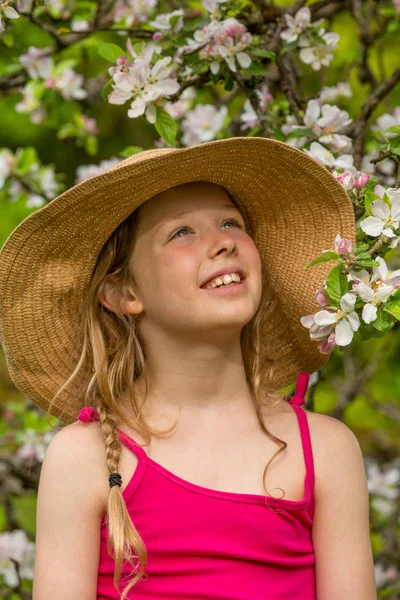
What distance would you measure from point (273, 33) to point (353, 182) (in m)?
0.71

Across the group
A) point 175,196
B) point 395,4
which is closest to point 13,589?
point 175,196

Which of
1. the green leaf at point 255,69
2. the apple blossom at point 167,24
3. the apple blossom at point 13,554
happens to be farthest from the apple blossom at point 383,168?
the apple blossom at point 13,554

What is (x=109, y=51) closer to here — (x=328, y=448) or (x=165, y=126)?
(x=165, y=126)

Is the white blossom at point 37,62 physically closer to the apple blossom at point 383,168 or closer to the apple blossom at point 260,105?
the apple blossom at point 260,105

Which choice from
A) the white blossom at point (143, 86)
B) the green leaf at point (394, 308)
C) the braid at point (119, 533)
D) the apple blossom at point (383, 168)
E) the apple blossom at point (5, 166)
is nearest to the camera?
the green leaf at point (394, 308)

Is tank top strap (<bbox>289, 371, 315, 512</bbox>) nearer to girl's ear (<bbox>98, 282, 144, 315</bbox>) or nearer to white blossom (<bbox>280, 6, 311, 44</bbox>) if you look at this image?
girl's ear (<bbox>98, 282, 144, 315</bbox>)

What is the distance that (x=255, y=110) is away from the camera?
107 inches

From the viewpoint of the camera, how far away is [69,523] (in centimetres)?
215

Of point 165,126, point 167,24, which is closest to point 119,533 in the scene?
point 165,126

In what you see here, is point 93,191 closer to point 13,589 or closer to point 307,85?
point 13,589

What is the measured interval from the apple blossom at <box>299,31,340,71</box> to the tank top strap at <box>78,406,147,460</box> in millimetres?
1114

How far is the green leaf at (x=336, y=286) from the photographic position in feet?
6.31

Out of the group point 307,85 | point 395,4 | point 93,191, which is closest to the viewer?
point 93,191

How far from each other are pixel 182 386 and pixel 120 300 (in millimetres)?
256
